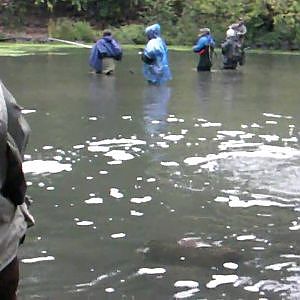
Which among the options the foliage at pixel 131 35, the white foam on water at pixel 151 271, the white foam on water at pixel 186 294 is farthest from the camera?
the foliage at pixel 131 35

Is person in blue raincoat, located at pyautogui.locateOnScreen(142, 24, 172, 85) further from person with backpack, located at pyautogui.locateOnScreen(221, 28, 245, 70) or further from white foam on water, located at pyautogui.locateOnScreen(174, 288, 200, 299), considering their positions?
white foam on water, located at pyautogui.locateOnScreen(174, 288, 200, 299)

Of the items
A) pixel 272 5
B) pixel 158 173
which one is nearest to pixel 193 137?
pixel 158 173

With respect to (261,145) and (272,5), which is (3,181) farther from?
(272,5)

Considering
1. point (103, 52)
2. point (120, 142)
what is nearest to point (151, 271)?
point (120, 142)

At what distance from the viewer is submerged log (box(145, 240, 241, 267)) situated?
5930mm

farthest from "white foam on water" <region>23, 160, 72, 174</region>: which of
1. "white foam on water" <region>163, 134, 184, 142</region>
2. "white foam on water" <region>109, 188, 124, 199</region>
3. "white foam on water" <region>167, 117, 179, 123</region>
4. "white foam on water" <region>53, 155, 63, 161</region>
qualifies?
"white foam on water" <region>167, 117, 179, 123</region>

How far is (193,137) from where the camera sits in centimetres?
1114

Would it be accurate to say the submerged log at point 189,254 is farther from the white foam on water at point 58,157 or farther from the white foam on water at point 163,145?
the white foam on water at point 163,145

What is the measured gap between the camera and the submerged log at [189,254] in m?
5.93

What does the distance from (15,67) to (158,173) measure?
12.8m

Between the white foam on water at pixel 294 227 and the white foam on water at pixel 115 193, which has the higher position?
the white foam on water at pixel 294 227

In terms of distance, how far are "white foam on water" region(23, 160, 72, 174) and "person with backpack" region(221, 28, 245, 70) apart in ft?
44.2

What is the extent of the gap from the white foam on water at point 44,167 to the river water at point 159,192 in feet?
0.04

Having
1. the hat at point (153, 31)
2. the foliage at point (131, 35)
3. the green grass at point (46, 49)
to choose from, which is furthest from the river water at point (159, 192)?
the foliage at point (131, 35)
